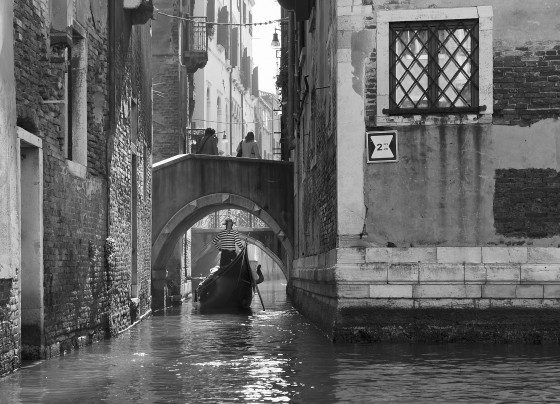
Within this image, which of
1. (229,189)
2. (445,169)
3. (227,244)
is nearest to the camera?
(445,169)

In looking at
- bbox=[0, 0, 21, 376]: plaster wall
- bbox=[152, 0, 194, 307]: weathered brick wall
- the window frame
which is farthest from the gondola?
bbox=[0, 0, 21, 376]: plaster wall

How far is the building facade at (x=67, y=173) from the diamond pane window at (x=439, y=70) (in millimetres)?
2951

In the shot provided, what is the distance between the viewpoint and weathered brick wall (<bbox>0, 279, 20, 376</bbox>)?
25.4 feet

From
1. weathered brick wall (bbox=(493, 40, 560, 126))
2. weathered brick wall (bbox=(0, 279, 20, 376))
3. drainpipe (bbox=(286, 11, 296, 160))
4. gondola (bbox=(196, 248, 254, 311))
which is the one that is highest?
drainpipe (bbox=(286, 11, 296, 160))

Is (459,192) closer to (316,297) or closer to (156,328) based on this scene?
(316,297)

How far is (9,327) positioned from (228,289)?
11.9 m

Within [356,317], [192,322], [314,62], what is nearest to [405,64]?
[356,317]

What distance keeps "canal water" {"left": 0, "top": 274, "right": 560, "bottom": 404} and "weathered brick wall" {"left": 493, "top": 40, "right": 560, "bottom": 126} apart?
203 cm

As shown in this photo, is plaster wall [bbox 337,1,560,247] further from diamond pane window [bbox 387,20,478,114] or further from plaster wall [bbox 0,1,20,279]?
plaster wall [bbox 0,1,20,279]

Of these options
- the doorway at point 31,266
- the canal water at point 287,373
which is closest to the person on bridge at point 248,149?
the canal water at point 287,373

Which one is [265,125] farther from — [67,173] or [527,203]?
[527,203]

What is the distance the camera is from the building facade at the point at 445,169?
999 cm

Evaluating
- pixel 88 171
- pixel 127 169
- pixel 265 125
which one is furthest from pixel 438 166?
pixel 265 125

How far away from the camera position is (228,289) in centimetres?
1980
